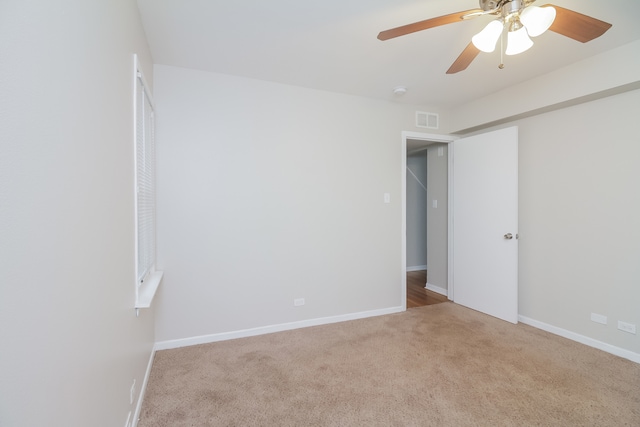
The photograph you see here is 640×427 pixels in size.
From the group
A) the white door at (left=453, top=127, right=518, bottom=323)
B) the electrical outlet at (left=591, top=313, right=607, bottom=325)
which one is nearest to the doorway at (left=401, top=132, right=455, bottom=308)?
the white door at (left=453, top=127, right=518, bottom=323)

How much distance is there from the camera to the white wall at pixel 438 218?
405cm

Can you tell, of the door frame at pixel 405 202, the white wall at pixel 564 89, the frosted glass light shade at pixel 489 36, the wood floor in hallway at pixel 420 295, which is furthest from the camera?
the wood floor in hallway at pixel 420 295

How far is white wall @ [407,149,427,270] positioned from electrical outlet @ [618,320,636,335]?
11.1 feet

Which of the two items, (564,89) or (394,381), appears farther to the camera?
(564,89)

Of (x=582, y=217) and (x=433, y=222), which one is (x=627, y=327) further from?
(x=433, y=222)

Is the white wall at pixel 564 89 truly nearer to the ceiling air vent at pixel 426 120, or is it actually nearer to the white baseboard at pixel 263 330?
the ceiling air vent at pixel 426 120


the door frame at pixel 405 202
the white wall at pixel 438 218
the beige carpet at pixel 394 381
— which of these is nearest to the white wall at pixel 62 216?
the beige carpet at pixel 394 381

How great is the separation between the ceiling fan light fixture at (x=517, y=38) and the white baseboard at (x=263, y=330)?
2782 mm

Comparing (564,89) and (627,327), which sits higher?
(564,89)

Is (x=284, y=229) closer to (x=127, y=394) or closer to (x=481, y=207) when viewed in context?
(x=127, y=394)

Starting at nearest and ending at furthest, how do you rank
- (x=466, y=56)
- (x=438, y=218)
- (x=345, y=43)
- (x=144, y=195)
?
(x=466, y=56) < (x=144, y=195) < (x=345, y=43) < (x=438, y=218)

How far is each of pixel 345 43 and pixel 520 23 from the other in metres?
1.16

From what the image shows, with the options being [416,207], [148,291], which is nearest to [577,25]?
[148,291]

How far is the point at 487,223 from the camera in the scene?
10.9 feet
